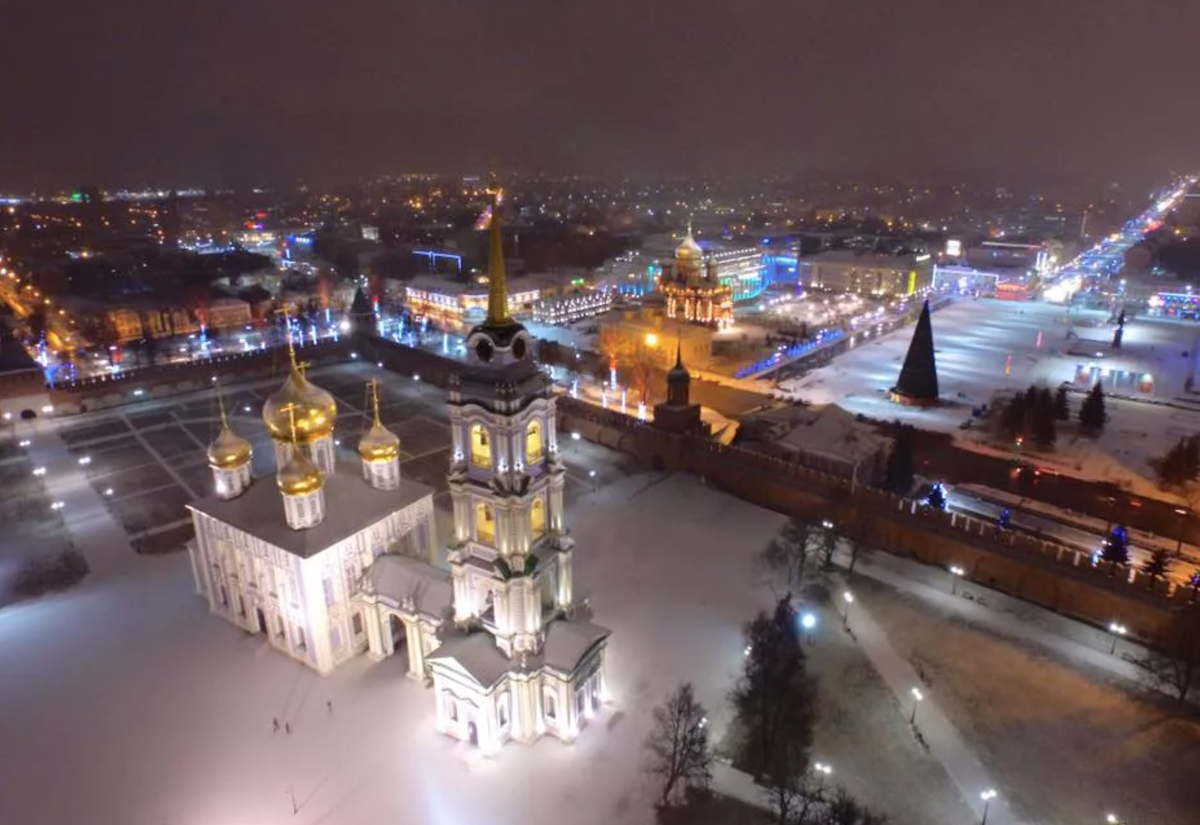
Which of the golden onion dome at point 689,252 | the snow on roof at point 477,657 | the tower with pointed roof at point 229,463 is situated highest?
the golden onion dome at point 689,252

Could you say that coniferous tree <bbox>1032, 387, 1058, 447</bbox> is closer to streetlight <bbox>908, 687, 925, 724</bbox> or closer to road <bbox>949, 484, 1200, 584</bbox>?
road <bbox>949, 484, 1200, 584</bbox>

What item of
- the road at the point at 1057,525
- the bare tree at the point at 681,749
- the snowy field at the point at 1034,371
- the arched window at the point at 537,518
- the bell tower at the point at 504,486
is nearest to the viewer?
the bare tree at the point at 681,749

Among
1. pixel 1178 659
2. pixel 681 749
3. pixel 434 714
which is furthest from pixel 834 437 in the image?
pixel 434 714

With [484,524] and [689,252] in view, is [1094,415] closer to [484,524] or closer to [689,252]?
[689,252]

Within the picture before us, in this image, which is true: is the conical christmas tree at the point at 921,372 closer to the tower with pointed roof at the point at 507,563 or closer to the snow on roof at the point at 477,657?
the tower with pointed roof at the point at 507,563

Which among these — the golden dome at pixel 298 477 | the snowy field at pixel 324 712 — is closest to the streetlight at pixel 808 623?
the snowy field at pixel 324 712

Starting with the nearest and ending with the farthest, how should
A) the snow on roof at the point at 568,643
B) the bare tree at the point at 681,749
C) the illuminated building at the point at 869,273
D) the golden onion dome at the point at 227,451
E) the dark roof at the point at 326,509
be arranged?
the bare tree at the point at 681,749 < the snow on roof at the point at 568,643 < the dark roof at the point at 326,509 < the golden onion dome at the point at 227,451 < the illuminated building at the point at 869,273

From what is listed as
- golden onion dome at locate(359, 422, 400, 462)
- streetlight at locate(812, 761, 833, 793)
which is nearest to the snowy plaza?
streetlight at locate(812, 761, 833, 793)
